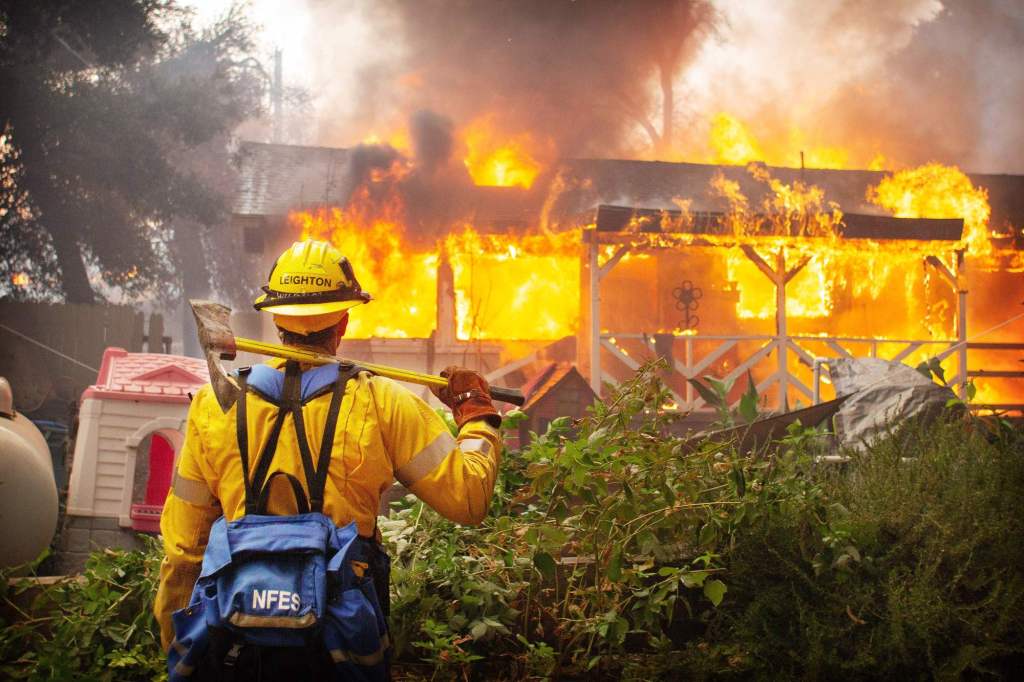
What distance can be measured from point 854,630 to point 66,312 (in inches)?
598

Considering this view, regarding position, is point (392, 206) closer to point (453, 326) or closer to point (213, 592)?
point (453, 326)

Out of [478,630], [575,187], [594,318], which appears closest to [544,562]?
[478,630]

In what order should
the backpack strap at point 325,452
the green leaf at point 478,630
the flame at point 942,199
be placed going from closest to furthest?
the backpack strap at point 325,452
the green leaf at point 478,630
the flame at point 942,199

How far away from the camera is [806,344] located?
15.8 metres

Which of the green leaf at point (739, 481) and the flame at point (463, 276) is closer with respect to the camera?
the green leaf at point (739, 481)

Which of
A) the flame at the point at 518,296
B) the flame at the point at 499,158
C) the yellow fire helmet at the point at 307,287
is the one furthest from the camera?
the flame at the point at 499,158

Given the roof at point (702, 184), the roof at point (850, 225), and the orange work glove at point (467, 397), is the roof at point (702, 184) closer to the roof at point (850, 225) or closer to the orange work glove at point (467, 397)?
the roof at point (850, 225)

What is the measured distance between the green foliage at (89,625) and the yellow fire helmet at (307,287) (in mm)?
1860

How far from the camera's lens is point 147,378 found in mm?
6645

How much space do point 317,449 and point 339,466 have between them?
0.08 m

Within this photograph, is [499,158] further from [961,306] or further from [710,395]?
[710,395]

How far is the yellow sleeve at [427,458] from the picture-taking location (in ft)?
9.05

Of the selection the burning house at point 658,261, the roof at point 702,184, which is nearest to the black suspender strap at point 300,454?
the burning house at point 658,261

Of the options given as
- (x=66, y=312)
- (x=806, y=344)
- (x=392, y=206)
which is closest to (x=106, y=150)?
(x=66, y=312)
